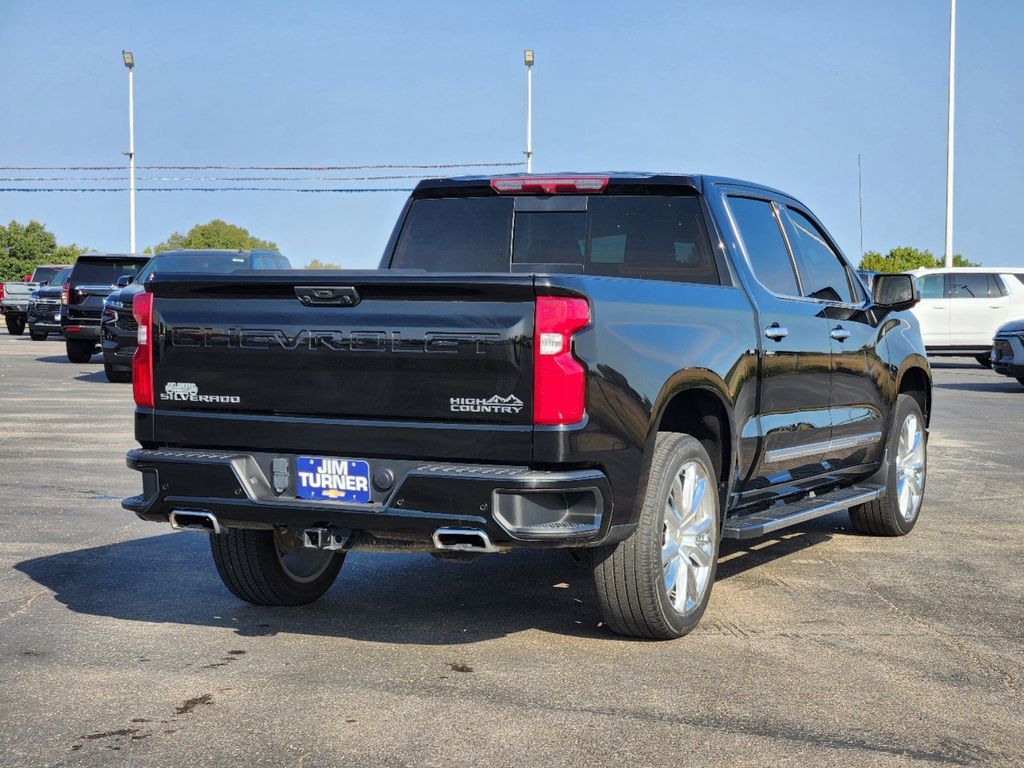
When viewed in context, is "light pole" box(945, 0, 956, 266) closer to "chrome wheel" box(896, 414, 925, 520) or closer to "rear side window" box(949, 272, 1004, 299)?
"rear side window" box(949, 272, 1004, 299)

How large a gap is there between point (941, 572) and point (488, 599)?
2.50m

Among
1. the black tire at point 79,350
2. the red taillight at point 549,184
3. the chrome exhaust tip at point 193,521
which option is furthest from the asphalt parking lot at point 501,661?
the black tire at point 79,350

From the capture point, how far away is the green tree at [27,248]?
4779 inches

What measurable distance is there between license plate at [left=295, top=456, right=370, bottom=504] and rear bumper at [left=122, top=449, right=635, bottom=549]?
0.03m

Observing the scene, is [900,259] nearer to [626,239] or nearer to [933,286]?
[933,286]

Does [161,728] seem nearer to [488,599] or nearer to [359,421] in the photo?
[359,421]

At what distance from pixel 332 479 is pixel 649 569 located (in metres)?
1.27

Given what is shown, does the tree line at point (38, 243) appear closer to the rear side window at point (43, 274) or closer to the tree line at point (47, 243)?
the tree line at point (47, 243)

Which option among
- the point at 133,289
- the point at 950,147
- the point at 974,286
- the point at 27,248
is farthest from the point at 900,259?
the point at 27,248

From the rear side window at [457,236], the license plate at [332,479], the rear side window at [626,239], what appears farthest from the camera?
the rear side window at [457,236]

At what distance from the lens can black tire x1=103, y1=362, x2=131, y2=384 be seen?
21.3 meters

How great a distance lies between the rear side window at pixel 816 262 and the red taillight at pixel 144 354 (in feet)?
11.4

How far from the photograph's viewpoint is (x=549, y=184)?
6.83 metres

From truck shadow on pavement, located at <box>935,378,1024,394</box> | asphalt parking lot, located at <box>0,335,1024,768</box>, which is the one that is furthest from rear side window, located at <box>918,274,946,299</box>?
asphalt parking lot, located at <box>0,335,1024,768</box>
